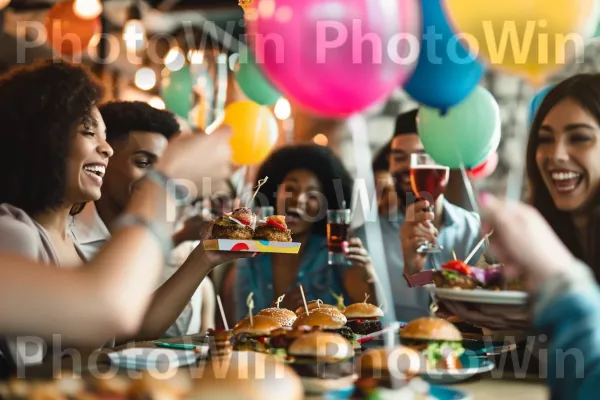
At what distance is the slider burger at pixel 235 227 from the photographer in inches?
101

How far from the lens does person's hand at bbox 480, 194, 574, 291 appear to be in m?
1.35

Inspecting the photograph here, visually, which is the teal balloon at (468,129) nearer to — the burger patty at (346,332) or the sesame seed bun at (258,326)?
the burger patty at (346,332)

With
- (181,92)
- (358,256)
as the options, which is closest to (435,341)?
(358,256)

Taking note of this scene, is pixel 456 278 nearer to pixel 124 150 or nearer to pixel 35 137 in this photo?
pixel 35 137

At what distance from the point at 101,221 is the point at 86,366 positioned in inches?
58.0

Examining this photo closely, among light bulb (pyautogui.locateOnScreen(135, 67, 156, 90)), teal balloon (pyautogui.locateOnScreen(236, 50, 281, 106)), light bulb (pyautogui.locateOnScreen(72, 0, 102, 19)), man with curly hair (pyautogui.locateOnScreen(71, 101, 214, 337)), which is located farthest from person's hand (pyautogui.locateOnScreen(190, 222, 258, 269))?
light bulb (pyautogui.locateOnScreen(135, 67, 156, 90))

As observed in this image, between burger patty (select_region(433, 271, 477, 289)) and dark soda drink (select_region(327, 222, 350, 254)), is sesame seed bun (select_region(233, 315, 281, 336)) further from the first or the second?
dark soda drink (select_region(327, 222, 350, 254))

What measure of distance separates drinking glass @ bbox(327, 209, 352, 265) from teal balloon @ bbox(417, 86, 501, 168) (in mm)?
579

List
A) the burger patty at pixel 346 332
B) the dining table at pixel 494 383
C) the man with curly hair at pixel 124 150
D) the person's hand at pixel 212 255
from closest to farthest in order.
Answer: the dining table at pixel 494 383, the burger patty at pixel 346 332, the person's hand at pixel 212 255, the man with curly hair at pixel 124 150

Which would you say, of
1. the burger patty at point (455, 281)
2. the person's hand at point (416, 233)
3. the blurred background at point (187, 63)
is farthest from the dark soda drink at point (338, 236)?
the burger patty at point (455, 281)

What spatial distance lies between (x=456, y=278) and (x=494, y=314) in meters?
0.15

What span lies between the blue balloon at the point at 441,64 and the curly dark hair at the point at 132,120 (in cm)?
138

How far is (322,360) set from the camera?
1625 millimetres

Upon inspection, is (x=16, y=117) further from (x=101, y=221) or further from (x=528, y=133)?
(x=528, y=133)
